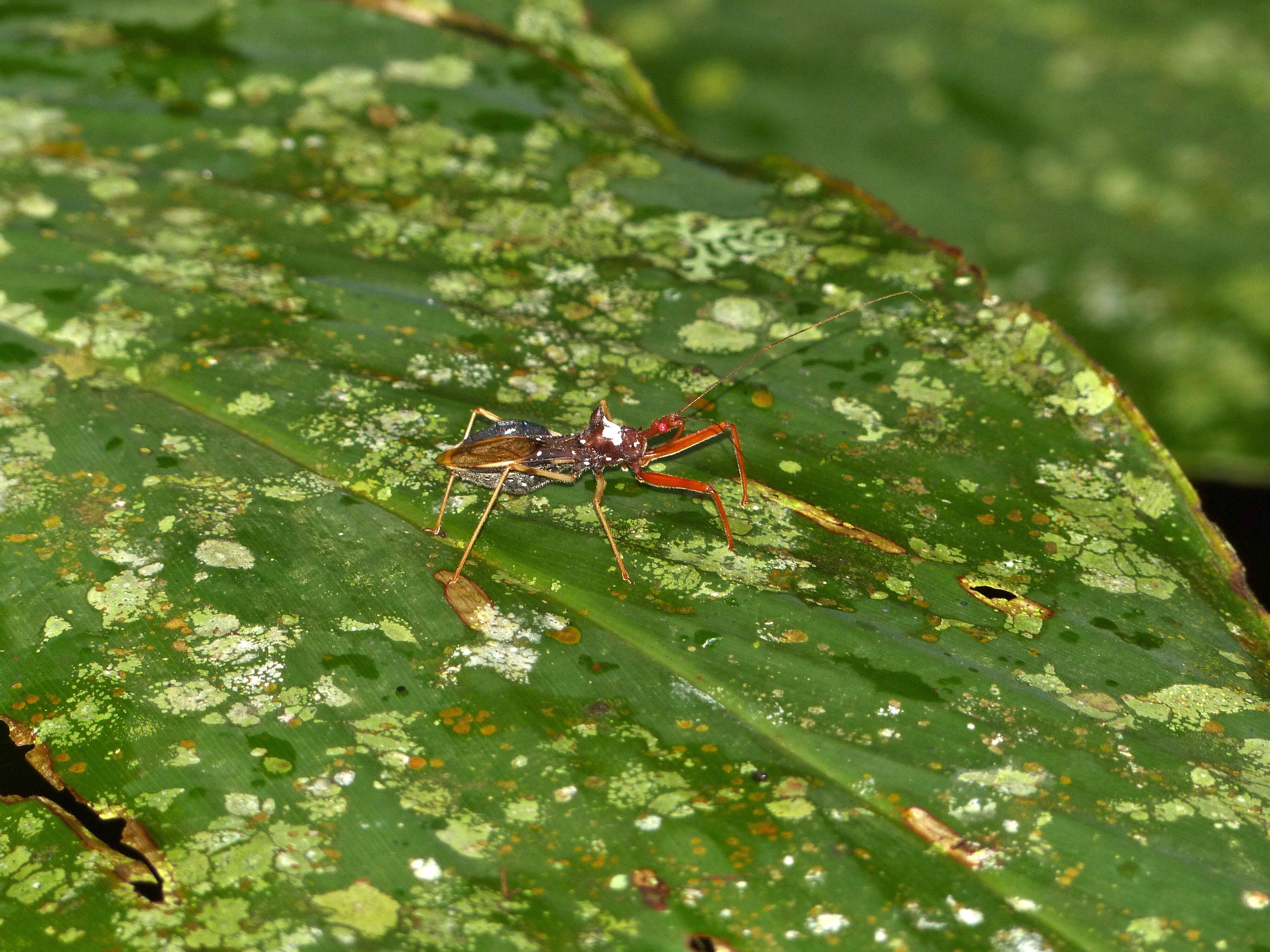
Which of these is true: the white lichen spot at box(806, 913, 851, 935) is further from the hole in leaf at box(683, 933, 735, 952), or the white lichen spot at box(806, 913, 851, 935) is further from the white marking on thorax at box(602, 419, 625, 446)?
the white marking on thorax at box(602, 419, 625, 446)

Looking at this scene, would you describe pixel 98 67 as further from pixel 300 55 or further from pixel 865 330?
pixel 865 330

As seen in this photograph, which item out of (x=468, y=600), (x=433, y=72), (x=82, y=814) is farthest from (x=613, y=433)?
(x=433, y=72)

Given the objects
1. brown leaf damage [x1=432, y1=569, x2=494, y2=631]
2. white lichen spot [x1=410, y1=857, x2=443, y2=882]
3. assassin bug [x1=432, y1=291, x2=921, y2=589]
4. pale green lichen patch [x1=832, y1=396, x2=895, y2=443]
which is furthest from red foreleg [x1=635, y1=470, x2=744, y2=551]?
white lichen spot [x1=410, y1=857, x2=443, y2=882]

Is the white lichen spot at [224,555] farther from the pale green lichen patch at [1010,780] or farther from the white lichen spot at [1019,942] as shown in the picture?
the white lichen spot at [1019,942]

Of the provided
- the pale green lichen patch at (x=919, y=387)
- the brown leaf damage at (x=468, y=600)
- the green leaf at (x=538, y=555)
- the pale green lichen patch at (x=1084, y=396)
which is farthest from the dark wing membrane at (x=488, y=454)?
the pale green lichen patch at (x=1084, y=396)

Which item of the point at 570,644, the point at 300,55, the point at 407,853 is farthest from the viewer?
the point at 300,55

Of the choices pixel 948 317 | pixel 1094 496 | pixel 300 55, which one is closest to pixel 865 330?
pixel 948 317

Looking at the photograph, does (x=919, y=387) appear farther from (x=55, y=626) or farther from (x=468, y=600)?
(x=55, y=626)
